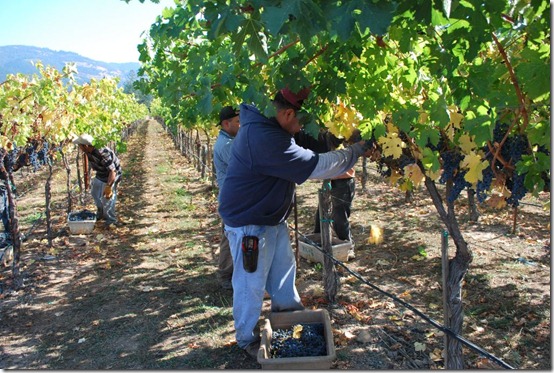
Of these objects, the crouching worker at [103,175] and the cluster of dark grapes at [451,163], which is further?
the crouching worker at [103,175]

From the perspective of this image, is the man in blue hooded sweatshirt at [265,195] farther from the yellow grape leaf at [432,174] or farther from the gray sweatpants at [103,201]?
the gray sweatpants at [103,201]

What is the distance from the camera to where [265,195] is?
12.0ft

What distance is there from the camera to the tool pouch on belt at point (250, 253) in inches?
145

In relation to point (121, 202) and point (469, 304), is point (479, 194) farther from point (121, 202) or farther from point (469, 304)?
→ point (121, 202)

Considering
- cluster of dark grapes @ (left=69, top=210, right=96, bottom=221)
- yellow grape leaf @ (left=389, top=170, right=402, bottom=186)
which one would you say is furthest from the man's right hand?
yellow grape leaf @ (left=389, top=170, right=402, bottom=186)

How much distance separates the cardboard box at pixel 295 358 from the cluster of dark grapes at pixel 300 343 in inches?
1.9

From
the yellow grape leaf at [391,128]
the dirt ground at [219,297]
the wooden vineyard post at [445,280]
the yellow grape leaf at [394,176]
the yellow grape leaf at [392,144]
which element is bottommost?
the dirt ground at [219,297]

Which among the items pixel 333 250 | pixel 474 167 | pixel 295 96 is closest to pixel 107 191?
pixel 333 250

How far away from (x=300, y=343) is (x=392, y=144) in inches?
69.0

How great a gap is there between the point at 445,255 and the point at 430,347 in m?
1.31

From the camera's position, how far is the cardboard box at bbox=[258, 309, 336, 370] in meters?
→ 3.35

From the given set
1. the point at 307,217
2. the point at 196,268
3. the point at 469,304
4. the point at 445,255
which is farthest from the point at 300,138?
the point at 307,217

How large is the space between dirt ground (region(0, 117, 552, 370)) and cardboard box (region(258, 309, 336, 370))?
0.39 meters

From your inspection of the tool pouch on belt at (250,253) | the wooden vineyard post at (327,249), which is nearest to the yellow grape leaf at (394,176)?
the tool pouch on belt at (250,253)
